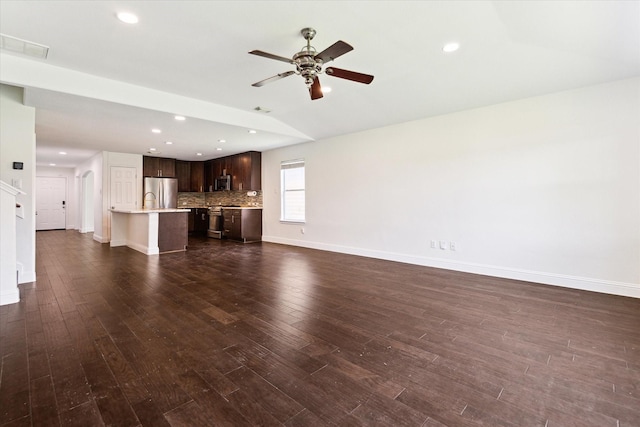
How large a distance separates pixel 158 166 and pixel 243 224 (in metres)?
3.39

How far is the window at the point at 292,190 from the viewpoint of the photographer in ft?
23.8

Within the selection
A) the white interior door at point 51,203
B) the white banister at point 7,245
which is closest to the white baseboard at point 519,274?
the white banister at point 7,245

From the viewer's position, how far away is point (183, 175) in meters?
9.51

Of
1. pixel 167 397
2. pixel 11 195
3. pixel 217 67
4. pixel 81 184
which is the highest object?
pixel 217 67

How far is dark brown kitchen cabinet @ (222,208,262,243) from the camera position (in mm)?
7789

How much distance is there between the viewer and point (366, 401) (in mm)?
1629

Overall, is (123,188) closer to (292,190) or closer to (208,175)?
(208,175)

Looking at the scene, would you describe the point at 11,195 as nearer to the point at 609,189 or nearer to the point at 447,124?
the point at 447,124

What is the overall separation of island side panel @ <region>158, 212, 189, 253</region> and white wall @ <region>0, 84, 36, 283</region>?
7.48 feet

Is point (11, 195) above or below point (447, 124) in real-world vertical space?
below

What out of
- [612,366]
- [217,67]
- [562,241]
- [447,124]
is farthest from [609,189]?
[217,67]

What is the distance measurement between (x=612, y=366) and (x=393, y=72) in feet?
10.9

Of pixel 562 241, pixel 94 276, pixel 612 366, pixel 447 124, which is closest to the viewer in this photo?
pixel 612 366

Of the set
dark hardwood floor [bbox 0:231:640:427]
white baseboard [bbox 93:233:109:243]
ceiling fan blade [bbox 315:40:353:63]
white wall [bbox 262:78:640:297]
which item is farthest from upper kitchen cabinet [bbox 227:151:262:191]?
ceiling fan blade [bbox 315:40:353:63]
